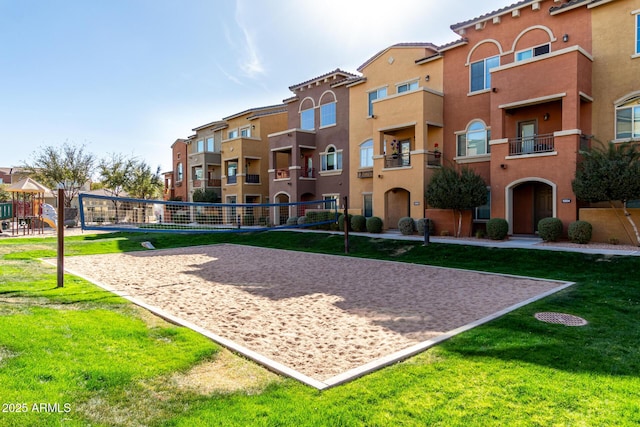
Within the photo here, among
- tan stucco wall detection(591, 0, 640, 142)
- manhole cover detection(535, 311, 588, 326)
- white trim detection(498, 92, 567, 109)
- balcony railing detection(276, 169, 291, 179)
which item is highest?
tan stucco wall detection(591, 0, 640, 142)

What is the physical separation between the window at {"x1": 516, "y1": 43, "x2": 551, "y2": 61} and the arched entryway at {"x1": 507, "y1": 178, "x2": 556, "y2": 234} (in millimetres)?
6331

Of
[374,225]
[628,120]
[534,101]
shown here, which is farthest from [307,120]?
[628,120]

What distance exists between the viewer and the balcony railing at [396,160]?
24984 millimetres

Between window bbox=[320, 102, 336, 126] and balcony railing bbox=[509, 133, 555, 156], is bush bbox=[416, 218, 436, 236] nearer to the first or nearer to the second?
balcony railing bbox=[509, 133, 555, 156]

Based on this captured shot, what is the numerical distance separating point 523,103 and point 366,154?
37.5 ft

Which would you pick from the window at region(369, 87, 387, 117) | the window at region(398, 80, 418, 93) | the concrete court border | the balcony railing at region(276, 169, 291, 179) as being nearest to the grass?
the concrete court border

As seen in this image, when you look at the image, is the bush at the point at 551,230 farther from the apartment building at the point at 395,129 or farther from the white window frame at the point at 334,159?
the white window frame at the point at 334,159

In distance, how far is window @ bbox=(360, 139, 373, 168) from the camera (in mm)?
28000

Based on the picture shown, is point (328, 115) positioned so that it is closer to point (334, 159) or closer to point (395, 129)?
point (334, 159)

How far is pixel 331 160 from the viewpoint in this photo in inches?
1240

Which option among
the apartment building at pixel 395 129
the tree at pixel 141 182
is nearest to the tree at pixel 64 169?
the tree at pixel 141 182

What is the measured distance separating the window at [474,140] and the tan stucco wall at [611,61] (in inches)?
201

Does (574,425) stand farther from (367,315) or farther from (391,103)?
(391,103)

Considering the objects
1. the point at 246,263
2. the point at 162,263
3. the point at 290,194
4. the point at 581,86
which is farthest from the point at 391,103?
the point at 162,263
